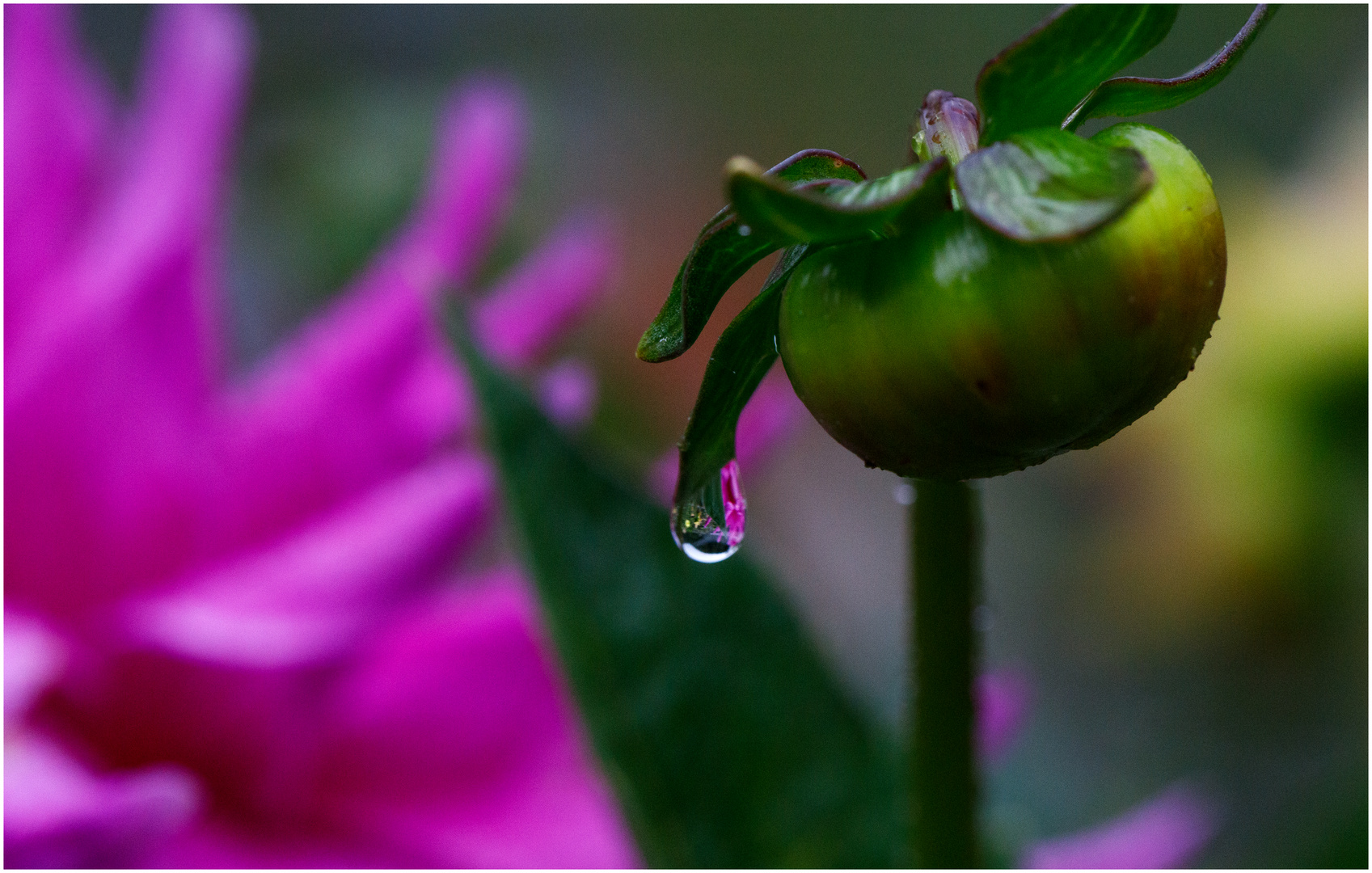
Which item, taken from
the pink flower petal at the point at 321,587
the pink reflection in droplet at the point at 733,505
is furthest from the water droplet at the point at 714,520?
the pink flower petal at the point at 321,587

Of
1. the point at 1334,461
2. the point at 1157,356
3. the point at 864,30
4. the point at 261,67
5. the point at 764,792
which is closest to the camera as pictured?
the point at 1157,356

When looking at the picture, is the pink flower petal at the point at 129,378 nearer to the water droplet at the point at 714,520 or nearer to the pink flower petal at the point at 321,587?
the pink flower petal at the point at 321,587

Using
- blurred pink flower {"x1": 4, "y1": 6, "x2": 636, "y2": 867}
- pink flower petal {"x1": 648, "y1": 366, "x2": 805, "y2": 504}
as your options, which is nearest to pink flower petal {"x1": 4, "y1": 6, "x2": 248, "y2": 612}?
blurred pink flower {"x1": 4, "y1": 6, "x2": 636, "y2": 867}

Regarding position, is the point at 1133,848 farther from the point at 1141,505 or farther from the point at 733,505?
the point at 1141,505

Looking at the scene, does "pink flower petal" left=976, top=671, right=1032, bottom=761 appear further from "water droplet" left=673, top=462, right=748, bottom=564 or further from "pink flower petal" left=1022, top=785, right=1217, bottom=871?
Result: "water droplet" left=673, top=462, right=748, bottom=564

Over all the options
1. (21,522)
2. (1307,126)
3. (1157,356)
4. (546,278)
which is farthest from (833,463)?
(1157,356)

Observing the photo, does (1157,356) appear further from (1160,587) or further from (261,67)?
(261,67)

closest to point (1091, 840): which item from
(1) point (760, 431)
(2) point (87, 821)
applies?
(1) point (760, 431)
